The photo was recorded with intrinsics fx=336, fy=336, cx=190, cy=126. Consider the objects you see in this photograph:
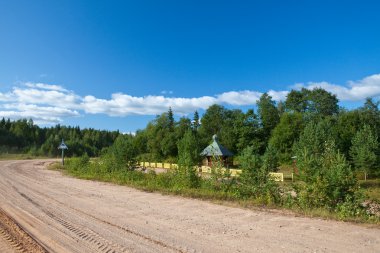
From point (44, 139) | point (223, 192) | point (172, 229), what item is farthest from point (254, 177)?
point (44, 139)

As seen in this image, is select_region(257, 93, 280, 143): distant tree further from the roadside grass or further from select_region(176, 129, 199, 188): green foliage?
select_region(176, 129, 199, 188): green foliage

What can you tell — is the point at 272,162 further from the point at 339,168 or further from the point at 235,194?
the point at 339,168

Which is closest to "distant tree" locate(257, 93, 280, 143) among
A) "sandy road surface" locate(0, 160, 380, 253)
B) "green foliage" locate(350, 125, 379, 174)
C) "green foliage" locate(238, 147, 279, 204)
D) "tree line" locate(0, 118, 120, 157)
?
"green foliage" locate(350, 125, 379, 174)

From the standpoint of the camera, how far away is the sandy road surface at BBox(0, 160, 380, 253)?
6684mm

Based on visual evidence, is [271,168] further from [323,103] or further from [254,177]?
[323,103]

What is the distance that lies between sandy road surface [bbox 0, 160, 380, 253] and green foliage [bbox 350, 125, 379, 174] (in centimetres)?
2825

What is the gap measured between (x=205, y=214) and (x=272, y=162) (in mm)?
4047

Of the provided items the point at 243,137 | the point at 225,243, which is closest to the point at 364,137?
the point at 243,137

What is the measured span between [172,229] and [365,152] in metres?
32.3

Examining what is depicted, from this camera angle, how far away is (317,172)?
10906mm

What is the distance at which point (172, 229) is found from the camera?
8.23m

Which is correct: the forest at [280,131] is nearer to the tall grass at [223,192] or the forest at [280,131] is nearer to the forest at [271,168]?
the forest at [271,168]

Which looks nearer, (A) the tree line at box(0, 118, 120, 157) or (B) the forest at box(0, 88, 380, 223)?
(B) the forest at box(0, 88, 380, 223)

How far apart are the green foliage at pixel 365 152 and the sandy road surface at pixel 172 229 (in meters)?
28.2
